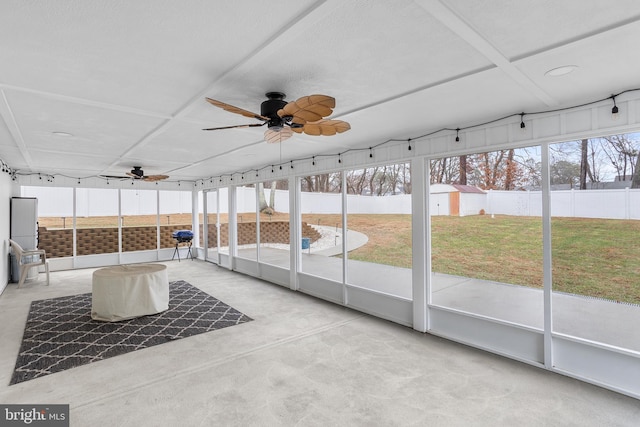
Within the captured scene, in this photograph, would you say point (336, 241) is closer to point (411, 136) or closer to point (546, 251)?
point (411, 136)

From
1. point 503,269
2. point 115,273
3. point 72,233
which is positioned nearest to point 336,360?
point 503,269

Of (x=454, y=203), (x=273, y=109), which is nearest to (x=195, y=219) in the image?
(x=454, y=203)

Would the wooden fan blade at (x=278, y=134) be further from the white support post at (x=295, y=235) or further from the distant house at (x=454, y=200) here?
the white support post at (x=295, y=235)

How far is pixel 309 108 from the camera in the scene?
2191 millimetres

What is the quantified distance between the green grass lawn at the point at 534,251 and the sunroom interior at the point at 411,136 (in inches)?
0.8

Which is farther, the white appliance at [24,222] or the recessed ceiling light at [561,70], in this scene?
the white appliance at [24,222]

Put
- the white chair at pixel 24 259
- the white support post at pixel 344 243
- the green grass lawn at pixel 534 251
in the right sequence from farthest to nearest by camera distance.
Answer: the white chair at pixel 24 259
the white support post at pixel 344 243
the green grass lawn at pixel 534 251

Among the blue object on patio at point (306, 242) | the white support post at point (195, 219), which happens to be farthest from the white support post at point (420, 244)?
the white support post at point (195, 219)

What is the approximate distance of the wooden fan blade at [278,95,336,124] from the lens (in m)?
2.08

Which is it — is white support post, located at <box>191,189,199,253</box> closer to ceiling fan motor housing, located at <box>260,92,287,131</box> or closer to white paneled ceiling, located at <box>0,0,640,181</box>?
white paneled ceiling, located at <box>0,0,640,181</box>

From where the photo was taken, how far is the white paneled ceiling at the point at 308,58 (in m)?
1.60

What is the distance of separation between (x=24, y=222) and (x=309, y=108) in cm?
805

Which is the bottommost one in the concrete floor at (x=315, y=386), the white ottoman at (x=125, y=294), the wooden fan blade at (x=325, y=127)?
the concrete floor at (x=315, y=386)

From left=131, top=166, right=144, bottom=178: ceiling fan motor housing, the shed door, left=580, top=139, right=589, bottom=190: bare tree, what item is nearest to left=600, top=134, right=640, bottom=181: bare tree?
left=580, top=139, right=589, bottom=190: bare tree
